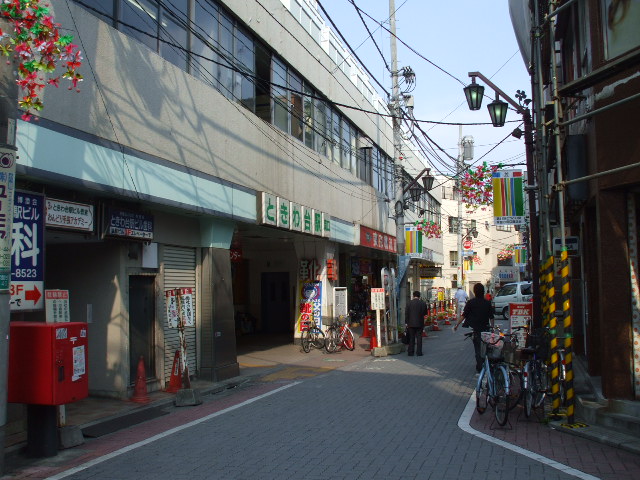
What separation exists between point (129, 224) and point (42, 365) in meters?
3.91

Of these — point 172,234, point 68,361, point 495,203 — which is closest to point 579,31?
point 495,203

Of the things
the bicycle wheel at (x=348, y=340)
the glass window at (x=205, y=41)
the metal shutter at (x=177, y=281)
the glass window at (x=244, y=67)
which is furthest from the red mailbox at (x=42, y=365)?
the bicycle wheel at (x=348, y=340)

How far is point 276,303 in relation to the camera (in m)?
25.2

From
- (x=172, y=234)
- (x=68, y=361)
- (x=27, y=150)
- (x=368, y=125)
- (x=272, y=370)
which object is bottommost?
(x=272, y=370)

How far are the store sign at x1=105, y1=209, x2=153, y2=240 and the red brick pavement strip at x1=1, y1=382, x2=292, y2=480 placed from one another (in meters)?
3.12

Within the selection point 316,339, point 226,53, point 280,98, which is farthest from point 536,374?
point 280,98

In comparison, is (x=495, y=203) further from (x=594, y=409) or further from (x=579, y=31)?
(x=594, y=409)

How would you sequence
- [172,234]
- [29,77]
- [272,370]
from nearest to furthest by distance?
[29,77], [172,234], [272,370]

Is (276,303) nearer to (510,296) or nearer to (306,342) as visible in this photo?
(306,342)

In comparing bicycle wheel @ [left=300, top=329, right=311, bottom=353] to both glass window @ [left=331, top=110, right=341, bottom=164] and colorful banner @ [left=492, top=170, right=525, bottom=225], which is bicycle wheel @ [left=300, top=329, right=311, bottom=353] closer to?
colorful banner @ [left=492, top=170, right=525, bottom=225]

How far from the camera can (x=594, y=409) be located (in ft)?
26.2

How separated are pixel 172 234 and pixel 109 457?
5.94m

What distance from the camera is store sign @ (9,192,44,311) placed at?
7.64m

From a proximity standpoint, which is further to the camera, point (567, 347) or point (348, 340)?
point (348, 340)
